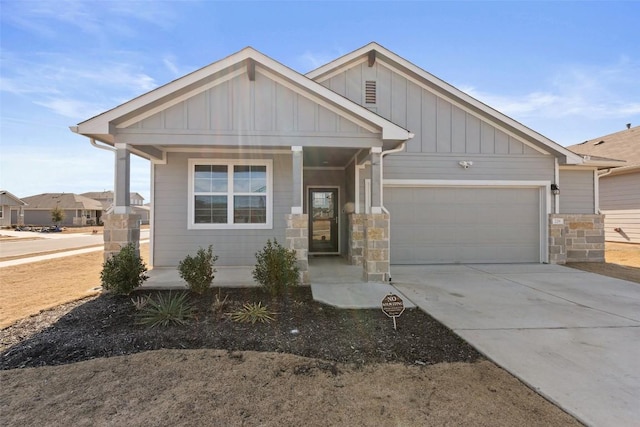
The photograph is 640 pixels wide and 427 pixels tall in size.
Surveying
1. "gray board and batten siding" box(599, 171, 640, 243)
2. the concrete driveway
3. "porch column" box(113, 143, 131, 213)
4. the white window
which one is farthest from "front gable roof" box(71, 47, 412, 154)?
"gray board and batten siding" box(599, 171, 640, 243)

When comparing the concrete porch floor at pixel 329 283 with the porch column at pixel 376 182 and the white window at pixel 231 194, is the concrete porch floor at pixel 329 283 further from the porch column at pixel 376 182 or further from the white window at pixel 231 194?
the porch column at pixel 376 182

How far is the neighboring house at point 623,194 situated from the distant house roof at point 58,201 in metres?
51.5

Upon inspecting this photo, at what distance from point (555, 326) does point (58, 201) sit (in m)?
52.2

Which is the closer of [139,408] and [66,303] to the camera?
[139,408]

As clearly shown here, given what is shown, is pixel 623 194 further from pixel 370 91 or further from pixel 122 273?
pixel 122 273

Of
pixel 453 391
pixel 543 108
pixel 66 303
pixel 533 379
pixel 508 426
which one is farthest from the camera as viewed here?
pixel 543 108

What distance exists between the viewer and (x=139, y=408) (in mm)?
2434

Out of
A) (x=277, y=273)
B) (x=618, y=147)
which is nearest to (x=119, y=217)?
(x=277, y=273)

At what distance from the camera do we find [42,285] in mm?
6758

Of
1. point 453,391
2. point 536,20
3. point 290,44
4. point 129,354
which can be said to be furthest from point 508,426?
point 290,44

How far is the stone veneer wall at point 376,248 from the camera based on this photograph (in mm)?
6367

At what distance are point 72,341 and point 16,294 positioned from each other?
11.8ft

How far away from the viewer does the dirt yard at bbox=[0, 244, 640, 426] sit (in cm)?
231

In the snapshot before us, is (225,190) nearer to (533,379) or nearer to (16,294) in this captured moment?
(16,294)
